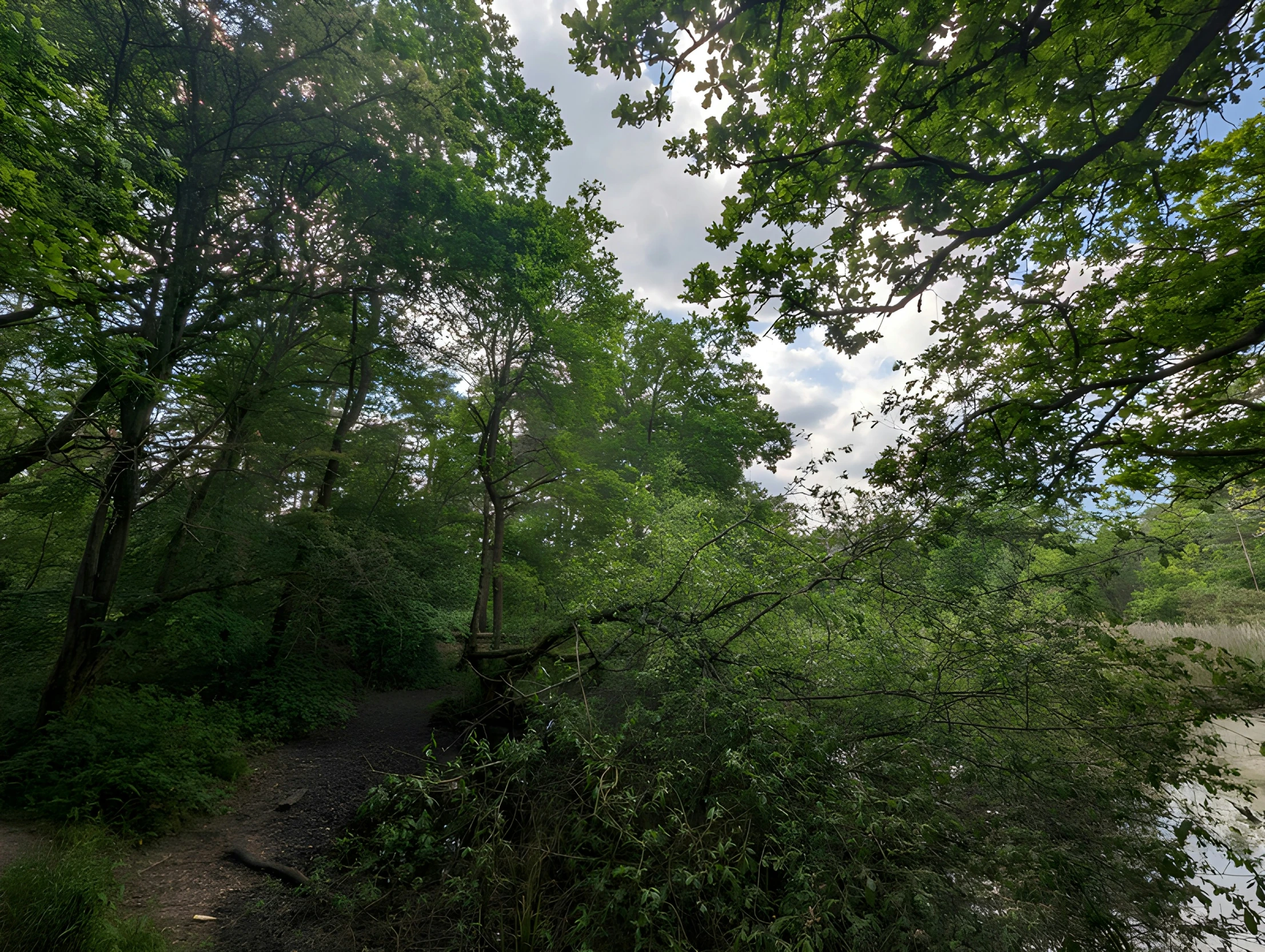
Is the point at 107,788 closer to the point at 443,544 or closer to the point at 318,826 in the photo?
the point at 318,826

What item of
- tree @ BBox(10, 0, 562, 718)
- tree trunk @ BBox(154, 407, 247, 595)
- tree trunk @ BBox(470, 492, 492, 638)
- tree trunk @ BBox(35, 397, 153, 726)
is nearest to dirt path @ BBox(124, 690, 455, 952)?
tree trunk @ BBox(470, 492, 492, 638)

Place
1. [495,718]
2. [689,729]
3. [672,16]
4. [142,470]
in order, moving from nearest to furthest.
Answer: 1. [672,16]
2. [689,729]
3. [142,470]
4. [495,718]

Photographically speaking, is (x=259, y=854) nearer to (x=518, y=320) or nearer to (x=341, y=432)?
(x=341, y=432)

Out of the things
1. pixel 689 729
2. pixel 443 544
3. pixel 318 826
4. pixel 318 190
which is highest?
pixel 318 190

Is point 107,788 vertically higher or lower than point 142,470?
lower

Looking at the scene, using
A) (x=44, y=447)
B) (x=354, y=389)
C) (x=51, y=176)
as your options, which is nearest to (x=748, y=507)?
Answer: (x=51, y=176)

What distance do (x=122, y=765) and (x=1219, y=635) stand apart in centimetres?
1685

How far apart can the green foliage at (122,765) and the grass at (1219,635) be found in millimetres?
13465

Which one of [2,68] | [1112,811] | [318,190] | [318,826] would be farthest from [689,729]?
[318,190]

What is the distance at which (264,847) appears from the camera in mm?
5203

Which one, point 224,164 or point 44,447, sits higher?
point 224,164

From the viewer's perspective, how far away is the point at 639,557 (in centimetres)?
1074

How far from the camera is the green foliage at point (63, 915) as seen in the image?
3045 millimetres

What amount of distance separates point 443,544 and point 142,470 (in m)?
5.25
